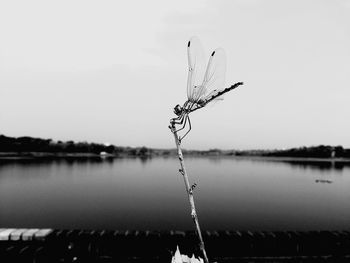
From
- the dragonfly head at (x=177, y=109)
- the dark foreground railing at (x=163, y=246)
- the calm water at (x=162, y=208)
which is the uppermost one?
the dragonfly head at (x=177, y=109)

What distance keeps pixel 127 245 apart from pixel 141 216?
901 inches

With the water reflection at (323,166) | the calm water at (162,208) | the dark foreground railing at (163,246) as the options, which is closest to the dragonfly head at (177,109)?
the dark foreground railing at (163,246)

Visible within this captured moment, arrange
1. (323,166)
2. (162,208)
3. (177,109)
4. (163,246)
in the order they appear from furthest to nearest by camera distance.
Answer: (323,166), (162,208), (163,246), (177,109)

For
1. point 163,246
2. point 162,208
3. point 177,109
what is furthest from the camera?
point 162,208

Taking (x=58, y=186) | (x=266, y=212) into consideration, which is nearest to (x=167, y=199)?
(x=266, y=212)

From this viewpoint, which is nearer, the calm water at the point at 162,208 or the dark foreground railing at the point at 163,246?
the dark foreground railing at the point at 163,246

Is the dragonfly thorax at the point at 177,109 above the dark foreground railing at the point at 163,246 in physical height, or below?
above

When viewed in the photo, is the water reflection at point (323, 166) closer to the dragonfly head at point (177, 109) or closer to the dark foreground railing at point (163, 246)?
the dark foreground railing at point (163, 246)

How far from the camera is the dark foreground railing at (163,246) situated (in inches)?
253

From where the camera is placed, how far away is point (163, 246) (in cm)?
657

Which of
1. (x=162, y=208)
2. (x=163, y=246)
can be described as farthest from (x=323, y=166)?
(x=163, y=246)

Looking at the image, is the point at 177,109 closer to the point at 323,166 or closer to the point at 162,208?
the point at 162,208

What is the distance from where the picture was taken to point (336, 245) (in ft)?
22.4

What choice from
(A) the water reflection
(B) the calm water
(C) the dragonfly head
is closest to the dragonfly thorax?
(C) the dragonfly head
